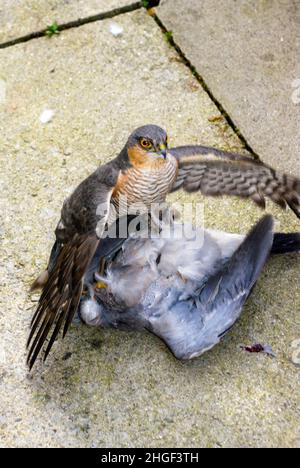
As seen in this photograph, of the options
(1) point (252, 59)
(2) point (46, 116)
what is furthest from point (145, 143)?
(1) point (252, 59)

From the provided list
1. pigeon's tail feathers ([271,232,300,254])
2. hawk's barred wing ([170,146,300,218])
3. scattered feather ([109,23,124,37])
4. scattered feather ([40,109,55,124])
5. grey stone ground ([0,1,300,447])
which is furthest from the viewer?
scattered feather ([109,23,124,37])

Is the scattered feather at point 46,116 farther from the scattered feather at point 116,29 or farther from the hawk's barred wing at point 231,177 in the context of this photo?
the hawk's barred wing at point 231,177

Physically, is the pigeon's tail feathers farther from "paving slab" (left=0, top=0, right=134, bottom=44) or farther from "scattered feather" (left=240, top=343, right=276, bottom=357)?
"paving slab" (left=0, top=0, right=134, bottom=44)

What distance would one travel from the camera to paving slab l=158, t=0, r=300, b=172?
4.61 metres

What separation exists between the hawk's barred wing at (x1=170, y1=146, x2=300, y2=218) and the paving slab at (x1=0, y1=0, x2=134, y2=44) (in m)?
2.00

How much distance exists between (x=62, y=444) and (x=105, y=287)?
0.77 meters

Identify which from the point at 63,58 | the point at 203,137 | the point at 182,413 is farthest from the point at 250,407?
the point at 63,58

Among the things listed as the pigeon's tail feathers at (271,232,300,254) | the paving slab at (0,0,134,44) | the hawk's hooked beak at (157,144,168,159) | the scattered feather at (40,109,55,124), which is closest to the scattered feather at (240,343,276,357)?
the pigeon's tail feathers at (271,232,300,254)

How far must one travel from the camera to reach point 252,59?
5004mm

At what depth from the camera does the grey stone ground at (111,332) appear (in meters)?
3.44

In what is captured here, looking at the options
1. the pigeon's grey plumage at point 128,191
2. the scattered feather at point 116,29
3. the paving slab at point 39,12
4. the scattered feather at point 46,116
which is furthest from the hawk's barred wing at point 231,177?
the paving slab at point 39,12

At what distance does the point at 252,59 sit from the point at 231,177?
1489 mm

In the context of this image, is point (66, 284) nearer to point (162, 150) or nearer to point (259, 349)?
point (162, 150)

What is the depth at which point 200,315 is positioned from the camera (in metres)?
3.50
